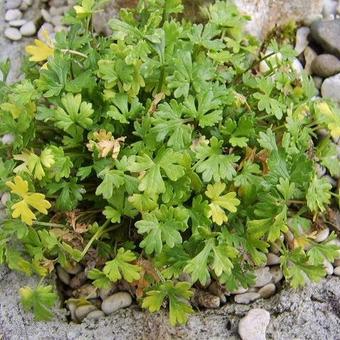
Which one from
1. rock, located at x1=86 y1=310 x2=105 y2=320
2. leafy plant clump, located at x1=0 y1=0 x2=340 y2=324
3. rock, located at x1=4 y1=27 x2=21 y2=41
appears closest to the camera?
leafy plant clump, located at x1=0 y1=0 x2=340 y2=324

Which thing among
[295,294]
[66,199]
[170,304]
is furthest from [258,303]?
[66,199]

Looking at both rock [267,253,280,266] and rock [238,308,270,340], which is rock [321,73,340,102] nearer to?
rock [267,253,280,266]

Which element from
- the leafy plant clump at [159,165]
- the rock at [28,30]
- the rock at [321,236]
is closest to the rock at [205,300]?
the leafy plant clump at [159,165]

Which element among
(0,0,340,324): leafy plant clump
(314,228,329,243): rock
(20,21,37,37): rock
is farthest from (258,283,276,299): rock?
(20,21,37,37): rock

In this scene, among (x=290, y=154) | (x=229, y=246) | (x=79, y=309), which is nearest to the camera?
(x=229, y=246)

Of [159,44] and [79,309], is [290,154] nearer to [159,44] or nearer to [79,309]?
[159,44]
